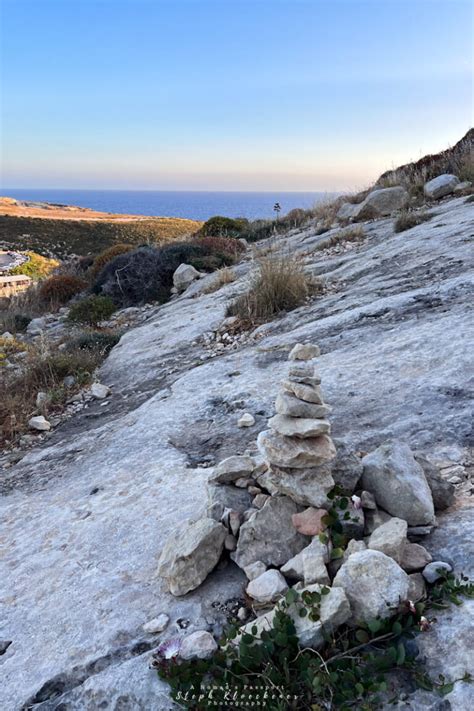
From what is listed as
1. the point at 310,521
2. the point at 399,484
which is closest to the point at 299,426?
the point at 310,521

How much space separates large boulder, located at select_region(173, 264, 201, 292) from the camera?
44.5 ft

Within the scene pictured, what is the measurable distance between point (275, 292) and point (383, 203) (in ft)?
24.8

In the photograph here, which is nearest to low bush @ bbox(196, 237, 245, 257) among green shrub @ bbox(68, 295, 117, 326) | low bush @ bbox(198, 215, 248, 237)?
low bush @ bbox(198, 215, 248, 237)

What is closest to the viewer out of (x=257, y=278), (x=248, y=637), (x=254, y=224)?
(x=248, y=637)

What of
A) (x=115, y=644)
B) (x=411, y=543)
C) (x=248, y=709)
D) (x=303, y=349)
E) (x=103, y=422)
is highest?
(x=303, y=349)

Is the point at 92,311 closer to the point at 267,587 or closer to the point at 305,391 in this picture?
the point at 305,391

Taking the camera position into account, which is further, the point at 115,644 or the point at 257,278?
the point at 257,278

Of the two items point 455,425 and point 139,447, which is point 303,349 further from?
point 139,447

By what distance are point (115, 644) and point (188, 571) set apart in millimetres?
494

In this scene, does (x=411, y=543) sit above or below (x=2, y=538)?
above

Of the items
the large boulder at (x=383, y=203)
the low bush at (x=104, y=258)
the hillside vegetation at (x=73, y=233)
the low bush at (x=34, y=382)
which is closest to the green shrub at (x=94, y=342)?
the low bush at (x=34, y=382)

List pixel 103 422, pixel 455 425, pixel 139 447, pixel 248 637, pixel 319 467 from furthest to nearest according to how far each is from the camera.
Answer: pixel 103 422 < pixel 139 447 < pixel 455 425 < pixel 319 467 < pixel 248 637

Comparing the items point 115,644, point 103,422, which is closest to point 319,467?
point 115,644

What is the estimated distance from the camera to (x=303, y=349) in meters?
3.15
